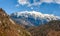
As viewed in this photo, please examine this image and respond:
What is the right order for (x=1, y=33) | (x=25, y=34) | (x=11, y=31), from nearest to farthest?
1. (x=1, y=33)
2. (x=11, y=31)
3. (x=25, y=34)

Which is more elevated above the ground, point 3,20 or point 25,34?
point 3,20

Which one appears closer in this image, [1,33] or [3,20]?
[1,33]

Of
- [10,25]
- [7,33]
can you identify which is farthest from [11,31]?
[10,25]

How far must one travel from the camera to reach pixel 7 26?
571 ft

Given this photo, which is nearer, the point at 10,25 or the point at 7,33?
the point at 7,33

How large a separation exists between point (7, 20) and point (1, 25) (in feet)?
42.8

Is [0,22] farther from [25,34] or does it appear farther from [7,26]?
[25,34]

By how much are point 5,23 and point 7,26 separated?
3.11 metres

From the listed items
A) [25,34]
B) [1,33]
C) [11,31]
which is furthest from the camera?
[25,34]

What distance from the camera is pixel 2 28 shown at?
17000cm

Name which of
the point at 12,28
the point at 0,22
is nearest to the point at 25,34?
the point at 12,28

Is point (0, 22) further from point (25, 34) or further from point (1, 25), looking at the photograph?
point (25, 34)

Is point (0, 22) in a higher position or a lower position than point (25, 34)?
higher

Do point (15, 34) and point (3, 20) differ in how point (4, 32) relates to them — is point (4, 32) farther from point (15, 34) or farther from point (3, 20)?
point (3, 20)
